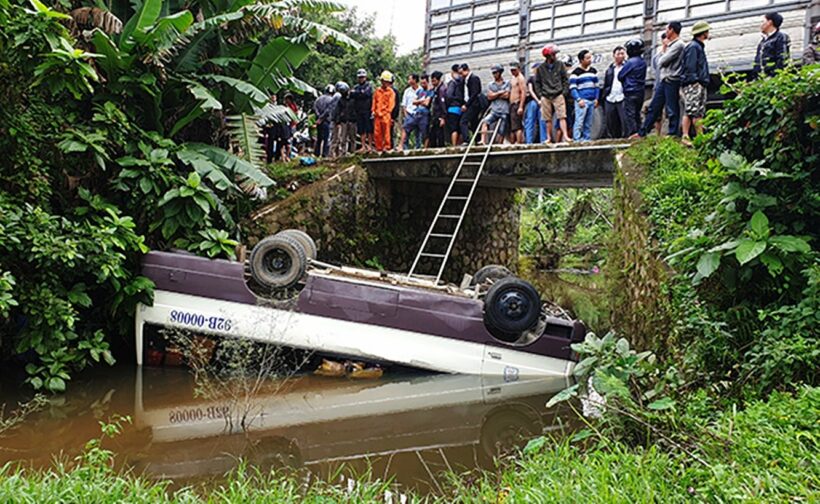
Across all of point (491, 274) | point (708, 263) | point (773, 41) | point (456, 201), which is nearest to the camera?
point (708, 263)

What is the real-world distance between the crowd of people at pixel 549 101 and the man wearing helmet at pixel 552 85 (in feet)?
0.05

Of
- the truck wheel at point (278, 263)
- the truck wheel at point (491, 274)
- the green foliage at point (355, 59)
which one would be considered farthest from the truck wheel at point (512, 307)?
the green foliage at point (355, 59)

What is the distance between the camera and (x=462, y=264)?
15.2 metres

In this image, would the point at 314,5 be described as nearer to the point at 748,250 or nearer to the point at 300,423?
the point at 300,423

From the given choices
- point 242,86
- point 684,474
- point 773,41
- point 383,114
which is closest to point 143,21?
point 242,86

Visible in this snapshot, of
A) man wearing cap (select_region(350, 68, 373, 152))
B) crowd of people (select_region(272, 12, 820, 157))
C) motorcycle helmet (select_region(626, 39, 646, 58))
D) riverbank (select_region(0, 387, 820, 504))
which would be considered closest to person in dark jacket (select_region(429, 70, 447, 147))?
crowd of people (select_region(272, 12, 820, 157))

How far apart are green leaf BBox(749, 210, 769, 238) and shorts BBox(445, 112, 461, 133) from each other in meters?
8.25

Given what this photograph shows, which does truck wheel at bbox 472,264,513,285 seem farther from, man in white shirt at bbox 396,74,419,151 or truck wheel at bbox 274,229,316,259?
man in white shirt at bbox 396,74,419,151

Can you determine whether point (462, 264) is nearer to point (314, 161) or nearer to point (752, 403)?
point (314, 161)

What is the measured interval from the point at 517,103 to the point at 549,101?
0.93 m

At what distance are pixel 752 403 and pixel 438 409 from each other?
396 centimetres

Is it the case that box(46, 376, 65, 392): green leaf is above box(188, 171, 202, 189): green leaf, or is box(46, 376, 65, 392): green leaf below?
below

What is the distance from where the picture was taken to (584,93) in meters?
10.2

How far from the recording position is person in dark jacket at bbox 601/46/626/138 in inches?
388
